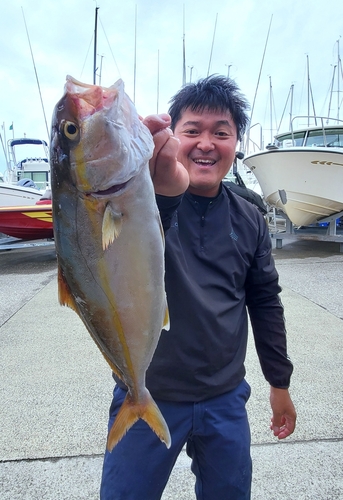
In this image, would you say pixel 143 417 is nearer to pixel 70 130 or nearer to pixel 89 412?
pixel 70 130

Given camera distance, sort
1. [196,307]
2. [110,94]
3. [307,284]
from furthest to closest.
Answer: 1. [307,284]
2. [196,307]
3. [110,94]

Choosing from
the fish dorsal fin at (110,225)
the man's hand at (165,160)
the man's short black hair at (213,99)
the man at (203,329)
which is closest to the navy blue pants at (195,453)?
the man at (203,329)

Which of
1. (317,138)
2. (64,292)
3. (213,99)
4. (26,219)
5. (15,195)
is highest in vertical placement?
(317,138)

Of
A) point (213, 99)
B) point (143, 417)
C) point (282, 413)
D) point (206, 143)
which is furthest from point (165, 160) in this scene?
point (282, 413)

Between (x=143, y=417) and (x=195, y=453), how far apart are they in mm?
422

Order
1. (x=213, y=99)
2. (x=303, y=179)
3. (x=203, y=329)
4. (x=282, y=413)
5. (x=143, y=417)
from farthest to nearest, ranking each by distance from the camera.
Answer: (x=303, y=179), (x=282, y=413), (x=213, y=99), (x=203, y=329), (x=143, y=417)

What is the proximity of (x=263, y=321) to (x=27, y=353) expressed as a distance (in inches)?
107

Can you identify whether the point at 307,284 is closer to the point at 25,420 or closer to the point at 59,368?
the point at 59,368

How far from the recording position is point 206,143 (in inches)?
60.9

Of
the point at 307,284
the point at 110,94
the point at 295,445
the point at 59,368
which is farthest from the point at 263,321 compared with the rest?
the point at 307,284

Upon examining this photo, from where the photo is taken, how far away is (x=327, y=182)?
862 cm

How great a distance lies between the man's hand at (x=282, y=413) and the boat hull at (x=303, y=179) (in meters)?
7.59

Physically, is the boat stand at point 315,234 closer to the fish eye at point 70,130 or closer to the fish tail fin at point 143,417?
the fish tail fin at point 143,417

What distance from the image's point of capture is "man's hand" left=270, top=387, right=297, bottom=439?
1754mm
